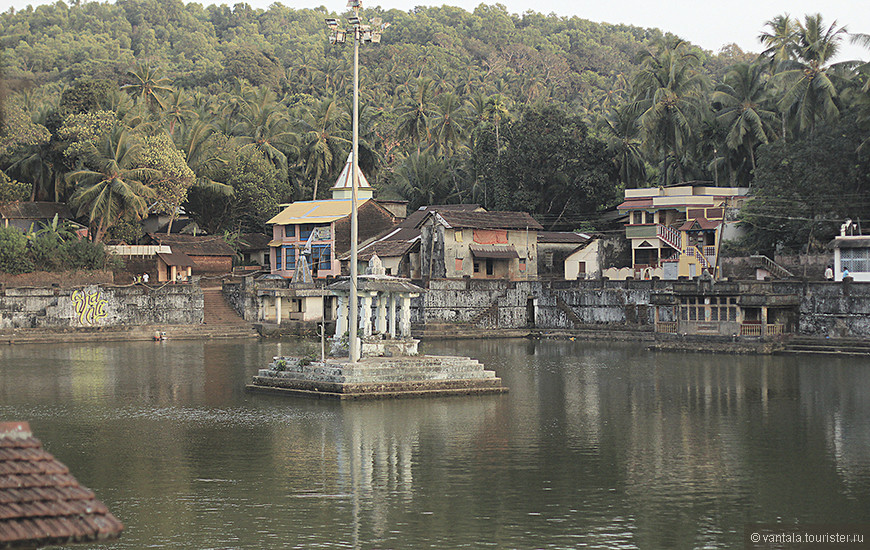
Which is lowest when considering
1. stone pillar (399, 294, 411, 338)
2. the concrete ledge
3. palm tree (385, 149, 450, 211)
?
the concrete ledge

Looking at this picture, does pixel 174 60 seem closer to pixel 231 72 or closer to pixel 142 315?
pixel 231 72

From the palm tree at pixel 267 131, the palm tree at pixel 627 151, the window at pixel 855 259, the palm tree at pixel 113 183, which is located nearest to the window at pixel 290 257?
the palm tree at pixel 267 131

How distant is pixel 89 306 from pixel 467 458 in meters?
42.8

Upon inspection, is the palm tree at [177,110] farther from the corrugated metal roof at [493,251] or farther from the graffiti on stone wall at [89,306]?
the corrugated metal roof at [493,251]

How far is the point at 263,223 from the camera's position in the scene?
85.3 meters

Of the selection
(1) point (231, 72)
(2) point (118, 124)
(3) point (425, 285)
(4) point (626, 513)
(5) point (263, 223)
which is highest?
(1) point (231, 72)

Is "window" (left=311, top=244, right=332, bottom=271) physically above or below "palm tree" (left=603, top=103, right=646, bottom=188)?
below

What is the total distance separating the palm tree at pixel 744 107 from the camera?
71562mm

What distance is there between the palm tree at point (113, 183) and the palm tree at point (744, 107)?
40.2 meters

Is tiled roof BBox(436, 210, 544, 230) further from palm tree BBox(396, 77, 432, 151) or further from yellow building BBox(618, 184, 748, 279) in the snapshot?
palm tree BBox(396, 77, 432, 151)

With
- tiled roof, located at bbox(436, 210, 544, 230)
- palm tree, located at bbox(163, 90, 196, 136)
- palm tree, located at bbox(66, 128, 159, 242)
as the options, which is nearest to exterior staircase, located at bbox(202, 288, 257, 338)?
palm tree, located at bbox(66, 128, 159, 242)

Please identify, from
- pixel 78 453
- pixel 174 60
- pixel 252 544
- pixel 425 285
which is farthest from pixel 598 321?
pixel 174 60

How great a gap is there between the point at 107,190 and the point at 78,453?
44825mm

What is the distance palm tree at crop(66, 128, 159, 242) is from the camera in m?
66.6
